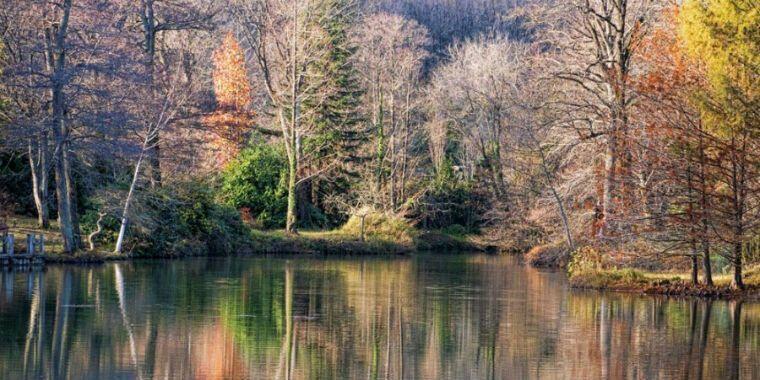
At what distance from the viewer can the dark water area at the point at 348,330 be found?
1666 cm

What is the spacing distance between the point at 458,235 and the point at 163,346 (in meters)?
45.7

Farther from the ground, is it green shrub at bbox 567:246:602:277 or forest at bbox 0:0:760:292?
forest at bbox 0:0:760:292

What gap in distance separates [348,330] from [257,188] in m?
35.9

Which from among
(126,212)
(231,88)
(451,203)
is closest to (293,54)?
(231,88)

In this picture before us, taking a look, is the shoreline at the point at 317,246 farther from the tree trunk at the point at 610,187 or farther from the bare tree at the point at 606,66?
the tree trunk at the point at 610,187

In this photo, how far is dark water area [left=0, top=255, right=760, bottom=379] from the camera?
16.7 m

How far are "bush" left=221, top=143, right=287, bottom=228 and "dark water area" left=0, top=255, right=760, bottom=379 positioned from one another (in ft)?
68.2

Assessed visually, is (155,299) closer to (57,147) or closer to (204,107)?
(57,147)

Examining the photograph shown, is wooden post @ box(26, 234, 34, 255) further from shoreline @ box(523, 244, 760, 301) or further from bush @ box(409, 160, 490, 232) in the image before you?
bush @ box(409, 160, 490, 232)

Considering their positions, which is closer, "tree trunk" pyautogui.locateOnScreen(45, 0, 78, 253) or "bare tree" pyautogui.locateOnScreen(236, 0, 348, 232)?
"tree trunk" pyautogui.locateOnScreen(45, 0, 78, 253)

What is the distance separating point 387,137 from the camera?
63.2 m

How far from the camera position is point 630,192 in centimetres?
3058

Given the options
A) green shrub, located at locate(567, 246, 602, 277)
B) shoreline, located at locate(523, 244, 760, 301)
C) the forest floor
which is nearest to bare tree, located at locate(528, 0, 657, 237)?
green shrub, located at locate(567, 246, 602, 277)

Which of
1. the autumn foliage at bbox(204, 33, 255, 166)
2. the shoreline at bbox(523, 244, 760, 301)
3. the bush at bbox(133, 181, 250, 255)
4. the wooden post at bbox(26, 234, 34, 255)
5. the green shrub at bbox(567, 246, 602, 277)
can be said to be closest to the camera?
the shoreline at bbox(523, 244, 760, 301)
